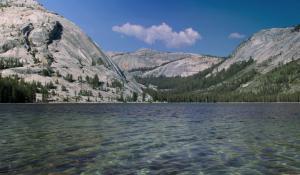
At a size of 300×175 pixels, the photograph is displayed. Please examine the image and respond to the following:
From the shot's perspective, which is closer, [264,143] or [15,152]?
[15,152]

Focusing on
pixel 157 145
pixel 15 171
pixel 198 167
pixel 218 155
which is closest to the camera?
pixel 15 171

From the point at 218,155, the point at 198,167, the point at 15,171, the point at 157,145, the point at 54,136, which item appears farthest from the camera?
the point at 54,136

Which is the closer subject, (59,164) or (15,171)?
(15,171)

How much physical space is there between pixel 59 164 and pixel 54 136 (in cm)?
2140

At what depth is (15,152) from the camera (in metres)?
38.2

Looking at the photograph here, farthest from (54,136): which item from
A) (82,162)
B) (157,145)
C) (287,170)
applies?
(287,170)

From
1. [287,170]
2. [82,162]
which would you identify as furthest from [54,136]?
[287,170]

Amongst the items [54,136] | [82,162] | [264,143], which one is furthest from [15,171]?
[264,143]

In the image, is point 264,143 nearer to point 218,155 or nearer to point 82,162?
point 218,155

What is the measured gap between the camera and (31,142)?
4600 centimetres

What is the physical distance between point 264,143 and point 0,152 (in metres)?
30.8

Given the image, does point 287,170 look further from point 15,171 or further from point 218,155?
point 15,171

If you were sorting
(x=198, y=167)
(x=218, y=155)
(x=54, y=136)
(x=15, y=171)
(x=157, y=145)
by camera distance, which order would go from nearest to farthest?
(x=15, y=171), (x=198, y=167), (x=218, y=155), (x=157, y=145), (x=54, y=136)

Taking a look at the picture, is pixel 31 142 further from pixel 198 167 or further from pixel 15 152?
pixel 198 167
